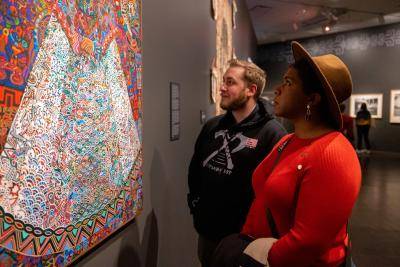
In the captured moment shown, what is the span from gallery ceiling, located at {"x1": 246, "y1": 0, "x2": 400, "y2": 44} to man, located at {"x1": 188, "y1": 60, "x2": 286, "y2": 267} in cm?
684

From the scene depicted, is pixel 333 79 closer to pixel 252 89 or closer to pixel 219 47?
pixel 252 89

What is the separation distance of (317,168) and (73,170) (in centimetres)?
74

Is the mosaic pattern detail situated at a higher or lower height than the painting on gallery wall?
higher

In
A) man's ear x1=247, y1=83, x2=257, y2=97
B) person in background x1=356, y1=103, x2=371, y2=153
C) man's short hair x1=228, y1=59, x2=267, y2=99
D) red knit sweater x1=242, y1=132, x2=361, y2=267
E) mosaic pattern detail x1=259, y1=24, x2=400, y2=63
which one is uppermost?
mosaic pattern detail x1=259, y1=24, x2=400, y2=63

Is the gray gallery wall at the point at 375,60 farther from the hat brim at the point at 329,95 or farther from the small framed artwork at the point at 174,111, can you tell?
the hat brim at the point at 329,95

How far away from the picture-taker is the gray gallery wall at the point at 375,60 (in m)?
10.5

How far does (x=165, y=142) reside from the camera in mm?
1974

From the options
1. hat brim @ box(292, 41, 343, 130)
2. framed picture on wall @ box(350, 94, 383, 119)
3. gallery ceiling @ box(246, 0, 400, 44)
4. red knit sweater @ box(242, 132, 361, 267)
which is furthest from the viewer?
framed picture on wall @ box(350, 94, 383, 119)

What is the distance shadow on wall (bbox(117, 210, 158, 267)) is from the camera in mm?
1455

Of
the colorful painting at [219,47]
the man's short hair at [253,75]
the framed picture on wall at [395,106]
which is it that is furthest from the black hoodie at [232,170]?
the framed picture on wall at [395,106]

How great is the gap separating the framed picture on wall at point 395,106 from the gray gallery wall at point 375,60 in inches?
5.2

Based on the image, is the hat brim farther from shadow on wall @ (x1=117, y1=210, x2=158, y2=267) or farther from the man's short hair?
shadow on wall @ (x1=117, y1=210, x2=158, y2=267)

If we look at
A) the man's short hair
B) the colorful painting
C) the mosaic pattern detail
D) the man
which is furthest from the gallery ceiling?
the man

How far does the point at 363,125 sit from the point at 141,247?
1062cm
